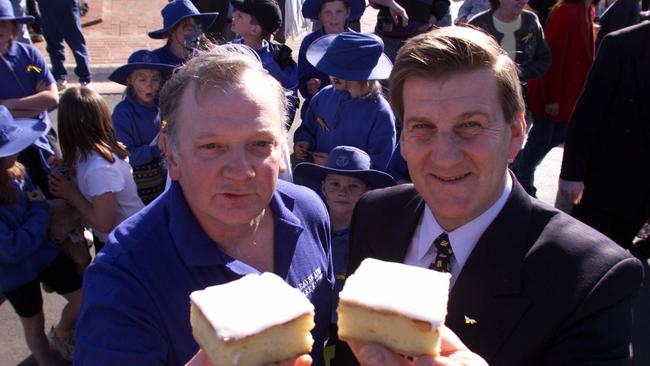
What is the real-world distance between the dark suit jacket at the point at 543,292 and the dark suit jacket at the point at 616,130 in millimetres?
2163

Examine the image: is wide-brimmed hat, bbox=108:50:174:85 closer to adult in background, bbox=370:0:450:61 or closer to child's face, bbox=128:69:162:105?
child's face, bbox=128:69:162:105

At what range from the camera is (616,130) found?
150 inches

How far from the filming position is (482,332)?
1.85 meters

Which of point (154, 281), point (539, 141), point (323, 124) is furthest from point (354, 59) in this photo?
point (154, 281)

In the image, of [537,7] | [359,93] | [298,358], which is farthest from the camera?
[537,7]

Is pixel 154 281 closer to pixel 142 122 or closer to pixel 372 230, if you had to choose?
pixel 372 230

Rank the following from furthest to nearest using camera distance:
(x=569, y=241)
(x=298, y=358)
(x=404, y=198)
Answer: (x=404, y=198), (x=569, y=241), (x=298, y=358)

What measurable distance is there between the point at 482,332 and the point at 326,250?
2.60 ft

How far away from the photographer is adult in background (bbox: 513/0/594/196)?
5.95 metres

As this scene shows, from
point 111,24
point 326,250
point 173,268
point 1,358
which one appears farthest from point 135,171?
point 111,24

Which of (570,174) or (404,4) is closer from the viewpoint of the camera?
(570,174)

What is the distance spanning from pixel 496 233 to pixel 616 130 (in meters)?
2.39

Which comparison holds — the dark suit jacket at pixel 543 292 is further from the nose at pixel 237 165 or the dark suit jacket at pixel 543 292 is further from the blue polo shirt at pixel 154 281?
the nose at pixel 237 165

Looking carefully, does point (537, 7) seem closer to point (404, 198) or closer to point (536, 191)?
point (536, 191)
